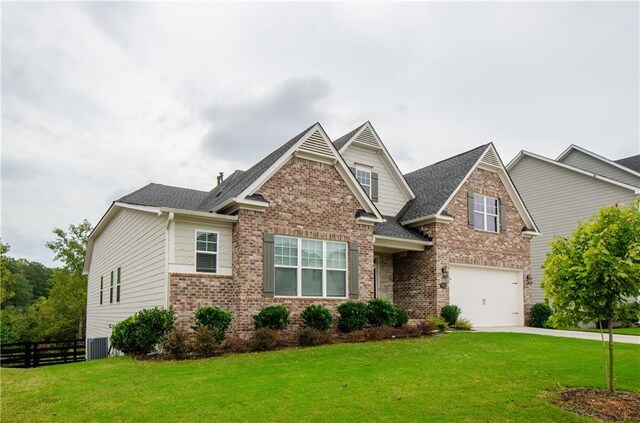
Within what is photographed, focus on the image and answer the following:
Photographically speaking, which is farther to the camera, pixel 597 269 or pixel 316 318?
pixel 316 318

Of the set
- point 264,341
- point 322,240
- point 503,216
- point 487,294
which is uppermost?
point 503,216

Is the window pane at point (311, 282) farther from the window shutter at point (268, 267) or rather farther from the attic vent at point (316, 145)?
the attic vent at point (316, 145)

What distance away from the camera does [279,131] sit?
2544 centimetres

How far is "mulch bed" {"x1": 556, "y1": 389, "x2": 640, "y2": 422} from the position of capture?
670cm

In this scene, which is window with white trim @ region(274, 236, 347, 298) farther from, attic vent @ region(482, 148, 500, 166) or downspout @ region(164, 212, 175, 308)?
attic vent @ region(482, 148, 500, 166)

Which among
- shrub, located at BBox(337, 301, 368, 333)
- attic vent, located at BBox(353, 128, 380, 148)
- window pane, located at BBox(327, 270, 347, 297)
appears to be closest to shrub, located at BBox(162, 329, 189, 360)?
shrub, located at BBox(337, 301, 368, 333)

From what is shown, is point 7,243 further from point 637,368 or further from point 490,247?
point 637,368

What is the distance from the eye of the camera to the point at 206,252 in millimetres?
13945

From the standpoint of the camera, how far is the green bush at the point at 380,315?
15.7m

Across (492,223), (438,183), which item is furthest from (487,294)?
(438,183)

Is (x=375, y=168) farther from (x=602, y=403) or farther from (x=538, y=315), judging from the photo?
(x=602, y=403)

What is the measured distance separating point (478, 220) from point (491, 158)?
9.07 feet

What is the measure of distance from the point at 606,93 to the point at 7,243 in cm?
4043

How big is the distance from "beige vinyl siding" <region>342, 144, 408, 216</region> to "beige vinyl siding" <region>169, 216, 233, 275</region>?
730cm
